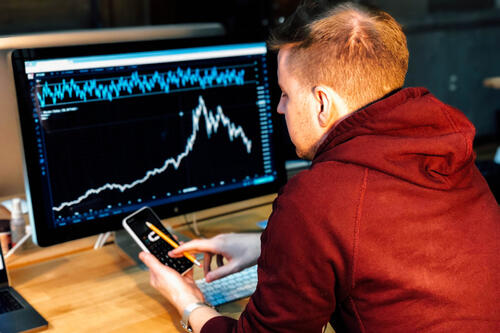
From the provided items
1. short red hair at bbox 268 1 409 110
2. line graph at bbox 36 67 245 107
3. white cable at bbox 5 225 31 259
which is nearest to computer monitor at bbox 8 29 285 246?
line graph at bbox 36 67 245 107

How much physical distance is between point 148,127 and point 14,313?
0.47 m

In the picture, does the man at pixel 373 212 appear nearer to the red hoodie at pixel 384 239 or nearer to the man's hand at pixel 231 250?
the red hoodie at pixel 384 239

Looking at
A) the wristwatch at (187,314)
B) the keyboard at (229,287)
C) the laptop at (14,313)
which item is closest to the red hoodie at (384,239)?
the wristwatch at (187,314)

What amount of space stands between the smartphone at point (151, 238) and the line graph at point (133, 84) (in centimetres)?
26

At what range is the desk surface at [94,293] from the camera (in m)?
1.14

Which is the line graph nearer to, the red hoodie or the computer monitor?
the computer monitor

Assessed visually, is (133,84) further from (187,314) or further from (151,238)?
(187,314)

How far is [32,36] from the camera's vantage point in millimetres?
1480

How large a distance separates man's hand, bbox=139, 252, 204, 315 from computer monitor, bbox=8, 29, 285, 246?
189mm

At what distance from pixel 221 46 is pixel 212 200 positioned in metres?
0.37

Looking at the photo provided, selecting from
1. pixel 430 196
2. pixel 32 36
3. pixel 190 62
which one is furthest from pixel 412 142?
pixel 32 36

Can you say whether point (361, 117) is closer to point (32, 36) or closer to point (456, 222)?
point (456, 222)

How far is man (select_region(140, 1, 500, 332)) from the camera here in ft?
2.76

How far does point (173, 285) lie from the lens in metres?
1.13
